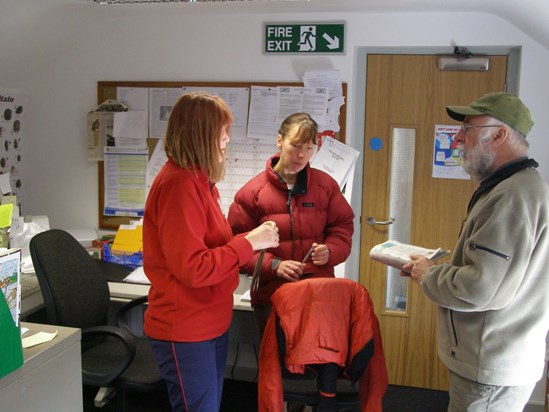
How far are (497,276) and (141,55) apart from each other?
8.02 feet

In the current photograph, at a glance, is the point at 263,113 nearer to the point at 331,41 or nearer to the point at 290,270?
the point at 331,41

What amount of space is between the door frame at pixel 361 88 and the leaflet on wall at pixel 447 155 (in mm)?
386

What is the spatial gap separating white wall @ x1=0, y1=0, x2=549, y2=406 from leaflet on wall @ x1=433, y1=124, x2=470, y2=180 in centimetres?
38

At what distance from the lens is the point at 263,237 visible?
5.73ft

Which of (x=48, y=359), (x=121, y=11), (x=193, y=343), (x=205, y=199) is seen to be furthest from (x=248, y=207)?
(x=121, y=11)

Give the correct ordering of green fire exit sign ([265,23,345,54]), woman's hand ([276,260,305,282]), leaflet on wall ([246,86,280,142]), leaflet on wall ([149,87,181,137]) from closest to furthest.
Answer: woman's hand ([276,260,305,282]) < green fire exit sign ([265,23,345,54]) < leaflet on wall ([246,86,280,142]) < leaflet on wall ([149,87,181,137])

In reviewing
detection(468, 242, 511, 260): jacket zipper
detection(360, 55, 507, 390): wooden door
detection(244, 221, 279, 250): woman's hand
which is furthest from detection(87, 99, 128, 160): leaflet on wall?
detection(468, 242, 511, 260): jacket zipper

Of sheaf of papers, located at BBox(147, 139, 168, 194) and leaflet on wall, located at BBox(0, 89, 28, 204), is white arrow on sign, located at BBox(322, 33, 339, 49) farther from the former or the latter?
leaflet on wall, located at BBox(0, 89, 28, 204)

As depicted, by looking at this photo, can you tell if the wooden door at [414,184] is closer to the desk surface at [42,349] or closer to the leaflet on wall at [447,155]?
the leaflet on wall at [447,155]

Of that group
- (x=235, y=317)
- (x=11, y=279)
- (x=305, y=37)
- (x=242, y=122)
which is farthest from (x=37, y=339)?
(x=305, y=37)

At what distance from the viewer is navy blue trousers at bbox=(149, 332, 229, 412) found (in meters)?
1.63

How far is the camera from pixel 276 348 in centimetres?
183

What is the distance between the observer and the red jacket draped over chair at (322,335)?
1.75 meters

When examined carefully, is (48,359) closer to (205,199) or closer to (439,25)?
(205,199)
